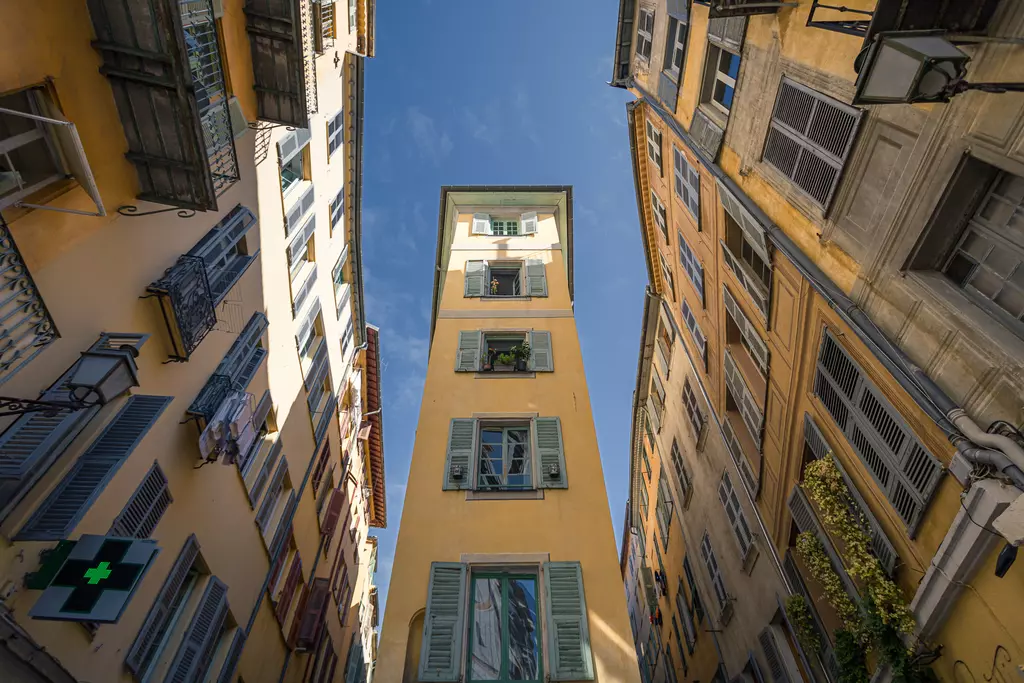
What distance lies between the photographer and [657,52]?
14.0 meters

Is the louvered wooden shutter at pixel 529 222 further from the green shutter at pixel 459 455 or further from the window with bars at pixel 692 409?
the green shutter at pixel 459 455

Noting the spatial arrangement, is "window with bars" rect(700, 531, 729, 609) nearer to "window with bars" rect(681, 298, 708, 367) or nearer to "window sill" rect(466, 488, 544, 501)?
"window with bars" rect(681, 298, 708, 367)

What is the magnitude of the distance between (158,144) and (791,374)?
10.8m

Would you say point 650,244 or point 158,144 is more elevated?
point 158,144

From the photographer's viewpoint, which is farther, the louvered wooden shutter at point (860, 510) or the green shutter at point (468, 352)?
the green shutter at point (468, 352)

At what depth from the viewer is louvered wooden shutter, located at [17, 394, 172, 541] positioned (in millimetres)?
5172

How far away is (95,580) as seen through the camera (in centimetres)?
526

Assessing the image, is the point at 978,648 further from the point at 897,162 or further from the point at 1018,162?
the point at 897,162

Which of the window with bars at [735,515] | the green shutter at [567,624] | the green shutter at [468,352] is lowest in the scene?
the window with bars at [735,515]

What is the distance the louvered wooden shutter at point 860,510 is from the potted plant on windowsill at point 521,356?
6381 mm

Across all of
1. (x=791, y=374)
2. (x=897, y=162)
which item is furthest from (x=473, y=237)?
(x=897, y=162)

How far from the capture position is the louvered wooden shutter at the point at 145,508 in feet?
21.7

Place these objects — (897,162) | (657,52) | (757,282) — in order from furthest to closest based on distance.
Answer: (657,52) → (757,282) → (897,162)

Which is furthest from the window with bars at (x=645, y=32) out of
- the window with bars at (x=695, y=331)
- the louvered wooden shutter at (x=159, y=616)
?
the louvered wooden shutter at (x=159, y=616)
